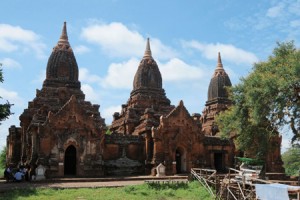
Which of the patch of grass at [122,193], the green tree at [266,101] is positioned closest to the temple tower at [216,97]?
the green tree at [266,101]

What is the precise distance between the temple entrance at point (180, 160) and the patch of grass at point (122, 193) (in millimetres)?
12073

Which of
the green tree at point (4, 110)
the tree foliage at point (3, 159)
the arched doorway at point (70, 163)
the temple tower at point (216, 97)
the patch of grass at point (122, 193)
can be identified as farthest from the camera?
the tree foliage at point (3, 159)

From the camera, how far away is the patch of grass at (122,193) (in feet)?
64.8

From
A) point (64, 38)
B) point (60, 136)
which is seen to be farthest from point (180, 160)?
point (64, 38)

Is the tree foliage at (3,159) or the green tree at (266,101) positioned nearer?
the green tree at (266,101)

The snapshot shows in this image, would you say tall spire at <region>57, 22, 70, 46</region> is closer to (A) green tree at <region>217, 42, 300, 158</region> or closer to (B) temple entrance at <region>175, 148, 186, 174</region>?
(B) temple entrance at <region>175, 148, 186, 174</region>

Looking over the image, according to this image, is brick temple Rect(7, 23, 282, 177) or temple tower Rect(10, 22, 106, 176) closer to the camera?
temple tower Rect(10, 22, 106, 176)

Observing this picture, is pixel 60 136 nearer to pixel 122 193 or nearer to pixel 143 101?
pixel 122 193

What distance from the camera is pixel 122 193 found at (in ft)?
70.2

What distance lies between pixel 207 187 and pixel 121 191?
17.0 feet

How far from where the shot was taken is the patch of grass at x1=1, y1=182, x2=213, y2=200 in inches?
778

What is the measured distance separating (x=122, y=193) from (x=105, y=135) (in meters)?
13.0

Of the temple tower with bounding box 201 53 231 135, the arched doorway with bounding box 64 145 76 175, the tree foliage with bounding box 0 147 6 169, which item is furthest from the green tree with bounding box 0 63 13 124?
the tree foliage with bounding box 0 147 6 169

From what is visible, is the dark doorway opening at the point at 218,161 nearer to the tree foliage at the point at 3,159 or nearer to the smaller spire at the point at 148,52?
the smaller spire at the point at 148,52
